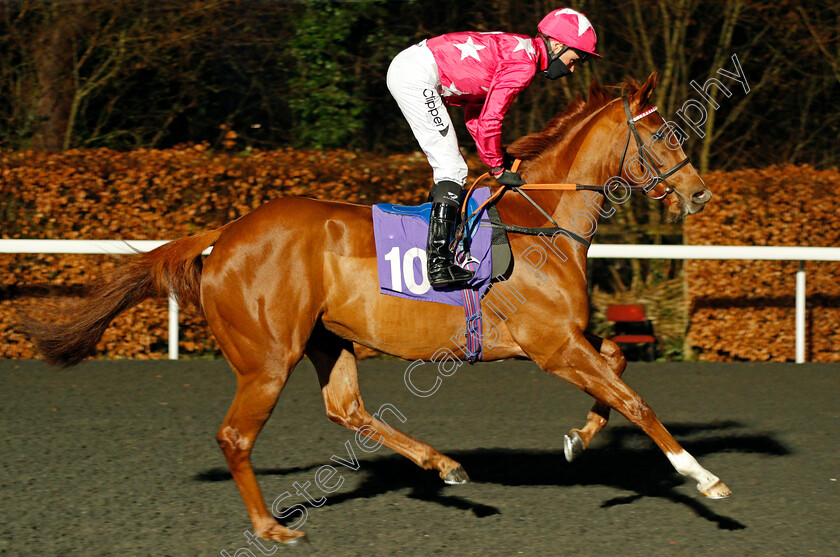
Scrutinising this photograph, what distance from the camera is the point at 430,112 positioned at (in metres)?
4.22

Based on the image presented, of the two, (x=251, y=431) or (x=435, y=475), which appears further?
(x=435, y=475)

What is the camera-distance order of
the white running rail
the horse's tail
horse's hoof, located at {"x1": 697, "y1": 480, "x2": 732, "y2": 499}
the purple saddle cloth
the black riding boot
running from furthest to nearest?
1. the white running rail
2. the horse's tail
3. the purple saddle cloth
4. the black riding boot
5. horse's hoof, located at {"x1": 697, "y1": 480, "x2": 732, "y2": 499}

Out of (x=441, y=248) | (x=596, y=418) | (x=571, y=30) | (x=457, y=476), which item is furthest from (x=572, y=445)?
(x=571, y=30)

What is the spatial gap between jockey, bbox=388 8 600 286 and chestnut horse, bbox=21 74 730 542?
0.27 metres

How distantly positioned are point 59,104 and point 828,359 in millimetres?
8128

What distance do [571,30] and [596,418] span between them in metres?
1.77

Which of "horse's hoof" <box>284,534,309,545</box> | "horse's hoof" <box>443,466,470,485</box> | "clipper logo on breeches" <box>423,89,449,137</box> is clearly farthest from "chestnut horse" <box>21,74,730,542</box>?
"clipper logo on breeches" <box>423,89,449,137</box>

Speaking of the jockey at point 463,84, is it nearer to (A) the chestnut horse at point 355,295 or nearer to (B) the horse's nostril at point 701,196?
(A) the chestnut horse at point 355,295

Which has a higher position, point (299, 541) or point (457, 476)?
point (457, 476)

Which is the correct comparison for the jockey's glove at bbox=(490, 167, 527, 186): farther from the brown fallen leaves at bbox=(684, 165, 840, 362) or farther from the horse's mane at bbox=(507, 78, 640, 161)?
the brown fallen leaves at bbox=(684, 165, 840, 362)

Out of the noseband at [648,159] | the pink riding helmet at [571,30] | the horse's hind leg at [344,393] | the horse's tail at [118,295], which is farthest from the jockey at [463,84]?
the horse's tail at [118,295]

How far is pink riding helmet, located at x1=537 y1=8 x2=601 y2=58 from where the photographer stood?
4109mm

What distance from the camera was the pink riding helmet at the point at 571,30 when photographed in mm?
4109

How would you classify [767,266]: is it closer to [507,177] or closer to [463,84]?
[507,177]
